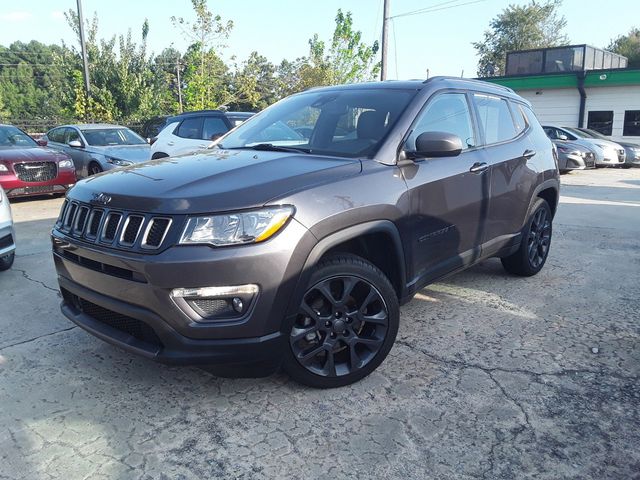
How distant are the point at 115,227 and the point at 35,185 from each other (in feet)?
27.7

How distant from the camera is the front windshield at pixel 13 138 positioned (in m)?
10.3

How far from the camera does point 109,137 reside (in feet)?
40.3

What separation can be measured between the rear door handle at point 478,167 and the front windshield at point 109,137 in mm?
9990

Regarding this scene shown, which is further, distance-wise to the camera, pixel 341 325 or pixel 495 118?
pixel 495 118

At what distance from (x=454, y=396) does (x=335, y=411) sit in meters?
0.69

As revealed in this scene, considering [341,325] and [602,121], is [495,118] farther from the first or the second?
[602,121]

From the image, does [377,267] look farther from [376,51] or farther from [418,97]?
[376,51]

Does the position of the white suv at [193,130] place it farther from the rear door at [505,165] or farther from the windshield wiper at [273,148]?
the windshield wiper at [273,148]

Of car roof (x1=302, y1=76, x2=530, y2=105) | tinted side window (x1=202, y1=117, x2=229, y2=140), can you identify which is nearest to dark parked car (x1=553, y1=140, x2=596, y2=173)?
tinted side window (x1=202, y1=117, x2=229, y2=140)

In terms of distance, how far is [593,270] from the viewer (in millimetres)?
5504

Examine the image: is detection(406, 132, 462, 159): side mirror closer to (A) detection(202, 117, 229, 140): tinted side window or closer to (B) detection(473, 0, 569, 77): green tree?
(A) detection(202, 117, 229, 140): tinted side window

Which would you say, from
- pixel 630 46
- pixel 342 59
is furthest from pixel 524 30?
pixel 342 59

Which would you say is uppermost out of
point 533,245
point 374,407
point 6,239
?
point 6,239

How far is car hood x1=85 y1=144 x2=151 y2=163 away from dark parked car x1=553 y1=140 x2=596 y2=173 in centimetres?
1155
